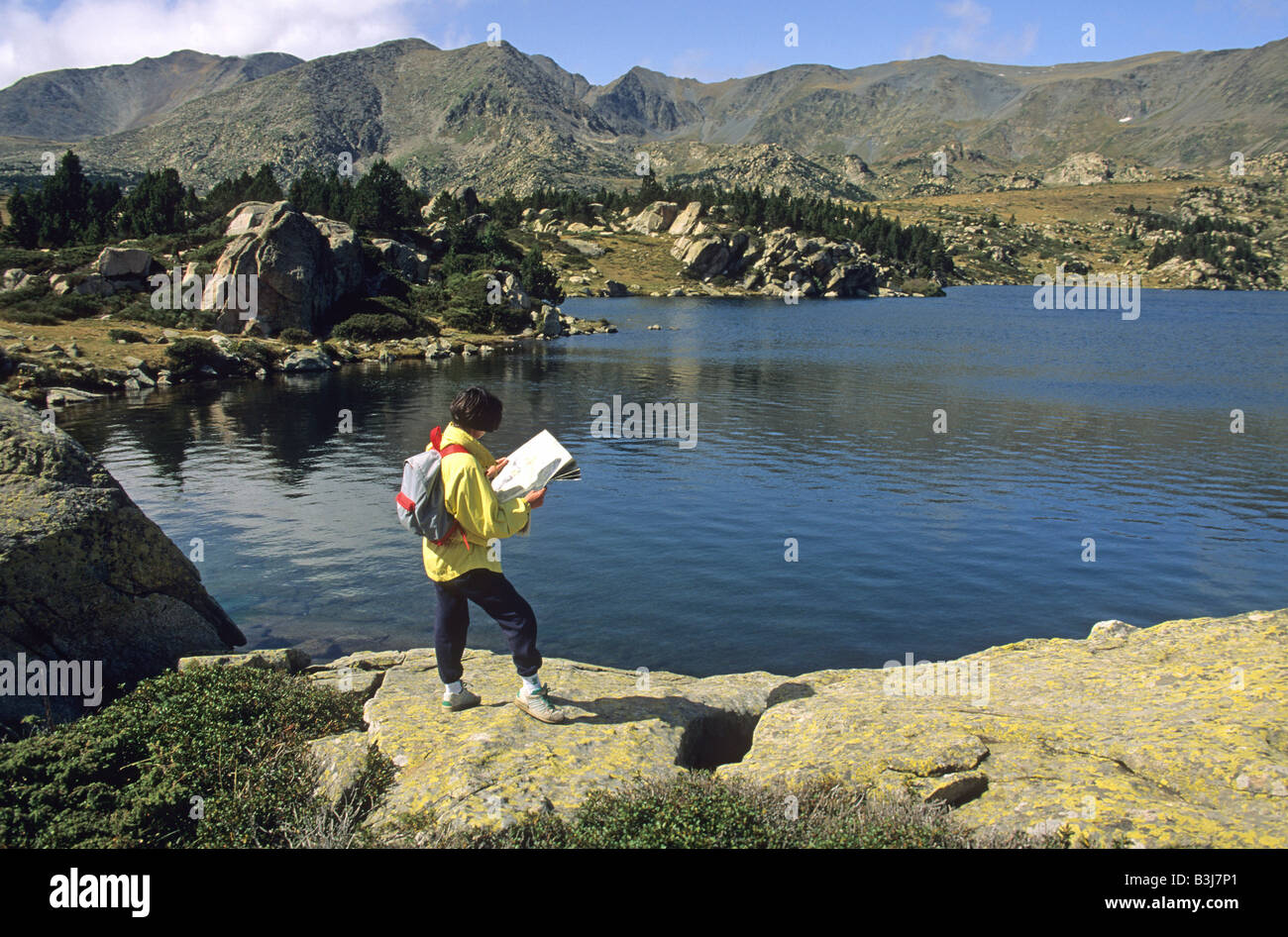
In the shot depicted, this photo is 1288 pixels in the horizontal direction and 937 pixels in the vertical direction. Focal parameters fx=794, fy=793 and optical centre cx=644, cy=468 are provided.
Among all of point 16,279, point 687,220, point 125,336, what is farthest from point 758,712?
point 687,220

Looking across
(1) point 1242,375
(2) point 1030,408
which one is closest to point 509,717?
(2) point 1030,408

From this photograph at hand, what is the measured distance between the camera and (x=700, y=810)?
6875mm

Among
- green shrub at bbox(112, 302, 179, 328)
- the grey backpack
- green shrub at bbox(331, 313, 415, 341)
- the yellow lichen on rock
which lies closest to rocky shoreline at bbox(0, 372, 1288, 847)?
the yellow lichen on rock

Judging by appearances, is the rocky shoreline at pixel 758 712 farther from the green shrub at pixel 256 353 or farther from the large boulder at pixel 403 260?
the large boulder at pixel 403 260

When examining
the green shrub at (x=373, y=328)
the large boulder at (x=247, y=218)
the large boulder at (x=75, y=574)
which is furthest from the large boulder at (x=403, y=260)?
the large boulder at (x=75, y=574)

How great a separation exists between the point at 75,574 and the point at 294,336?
5971 centimetres

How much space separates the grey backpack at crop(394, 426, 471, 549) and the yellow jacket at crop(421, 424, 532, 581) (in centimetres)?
6

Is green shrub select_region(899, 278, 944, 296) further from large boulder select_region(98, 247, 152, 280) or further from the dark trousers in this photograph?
the dark trousers

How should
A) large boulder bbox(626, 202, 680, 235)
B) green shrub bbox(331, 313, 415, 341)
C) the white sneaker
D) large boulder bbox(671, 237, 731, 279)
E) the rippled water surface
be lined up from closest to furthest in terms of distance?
the white sneaker, the rippled water surface, green shrub bbox(331, 313, 415, 341), large boulder bbox(671, 237, 731, 279), large boulder bbox(626, 202, 680, 235)

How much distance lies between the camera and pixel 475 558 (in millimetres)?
8797

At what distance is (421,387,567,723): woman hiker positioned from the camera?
855cm

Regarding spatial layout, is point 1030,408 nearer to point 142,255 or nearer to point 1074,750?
point 1074,750

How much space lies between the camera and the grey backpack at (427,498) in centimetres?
848

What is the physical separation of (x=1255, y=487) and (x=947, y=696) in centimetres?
2578
